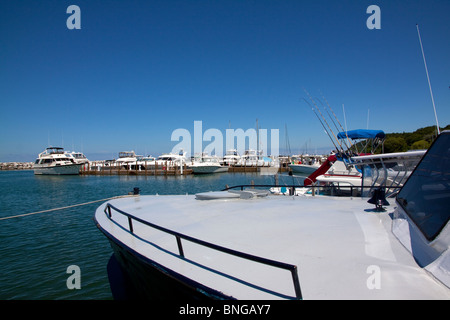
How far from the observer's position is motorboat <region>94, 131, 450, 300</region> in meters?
2.31

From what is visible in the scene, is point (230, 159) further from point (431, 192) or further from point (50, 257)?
point (431, 192)

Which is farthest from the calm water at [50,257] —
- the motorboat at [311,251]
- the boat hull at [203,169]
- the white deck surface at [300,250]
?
the boat hull at [203,169]

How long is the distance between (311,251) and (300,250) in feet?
0.45

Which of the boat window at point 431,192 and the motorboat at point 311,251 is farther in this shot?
the boat window at point 431,192

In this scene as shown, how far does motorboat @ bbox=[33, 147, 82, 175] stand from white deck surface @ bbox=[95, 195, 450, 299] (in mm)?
71889

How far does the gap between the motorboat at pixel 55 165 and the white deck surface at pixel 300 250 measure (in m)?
71.9

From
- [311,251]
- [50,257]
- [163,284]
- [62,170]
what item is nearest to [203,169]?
[62,170]

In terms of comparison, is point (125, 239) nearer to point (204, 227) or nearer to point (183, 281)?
point (204, 227)

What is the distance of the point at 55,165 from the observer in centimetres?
6706

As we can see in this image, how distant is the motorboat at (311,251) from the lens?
231cm

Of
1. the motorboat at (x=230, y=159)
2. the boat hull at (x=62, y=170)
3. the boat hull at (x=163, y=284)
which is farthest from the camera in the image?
the motorboat at (x=230, y=159)

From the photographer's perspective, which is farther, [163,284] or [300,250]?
[300,250]

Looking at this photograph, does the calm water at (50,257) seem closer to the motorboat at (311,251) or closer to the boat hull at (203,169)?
the motorboat at (311,251)

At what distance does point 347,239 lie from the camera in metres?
3.60
